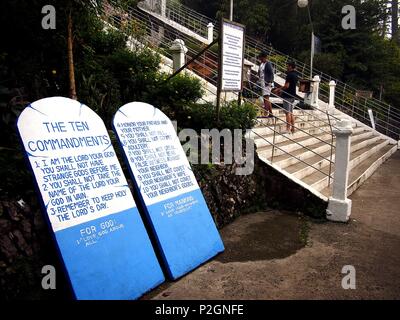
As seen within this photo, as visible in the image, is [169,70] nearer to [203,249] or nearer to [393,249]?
[203,249]

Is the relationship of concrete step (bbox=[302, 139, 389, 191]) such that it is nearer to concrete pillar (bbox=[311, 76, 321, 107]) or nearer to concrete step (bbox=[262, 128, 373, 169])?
concrete step (bbox=[262, 128, 373, 169])

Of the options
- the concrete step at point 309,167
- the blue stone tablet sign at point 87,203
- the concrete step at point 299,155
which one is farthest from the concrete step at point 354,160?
the blue stone tablet sign at point 87,203

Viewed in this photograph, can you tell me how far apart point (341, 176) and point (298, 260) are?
188cm

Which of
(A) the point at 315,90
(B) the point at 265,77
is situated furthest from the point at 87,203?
(A) the point at 315,90

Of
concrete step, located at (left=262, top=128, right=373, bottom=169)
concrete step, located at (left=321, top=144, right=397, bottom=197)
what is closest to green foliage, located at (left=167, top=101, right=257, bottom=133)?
concrete step, located at (left=262, top=128, right=373, bottom=169)

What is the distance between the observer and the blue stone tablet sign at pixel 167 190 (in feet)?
12.0

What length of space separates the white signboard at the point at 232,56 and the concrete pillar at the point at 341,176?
180 cm

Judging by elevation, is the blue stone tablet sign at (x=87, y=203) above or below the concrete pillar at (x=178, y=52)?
below

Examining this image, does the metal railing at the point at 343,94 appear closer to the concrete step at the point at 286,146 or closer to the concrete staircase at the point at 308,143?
the concrete staircase at the point at 308,143

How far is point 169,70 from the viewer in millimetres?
8727

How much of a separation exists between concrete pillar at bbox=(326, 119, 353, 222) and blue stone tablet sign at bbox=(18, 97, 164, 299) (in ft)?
10.4

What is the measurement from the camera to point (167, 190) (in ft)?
12.9

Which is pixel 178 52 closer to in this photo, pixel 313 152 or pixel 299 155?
pixel 299 155
